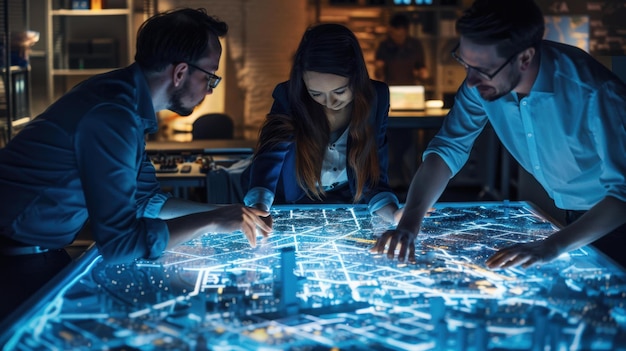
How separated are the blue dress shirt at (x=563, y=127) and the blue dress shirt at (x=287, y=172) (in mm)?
313

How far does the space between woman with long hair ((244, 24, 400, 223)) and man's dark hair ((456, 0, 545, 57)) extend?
65 cm

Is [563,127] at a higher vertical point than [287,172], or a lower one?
higher

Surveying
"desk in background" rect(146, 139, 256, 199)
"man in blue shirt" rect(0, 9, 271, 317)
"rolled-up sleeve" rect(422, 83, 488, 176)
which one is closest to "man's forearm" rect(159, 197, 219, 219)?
"man in blue shirt" rect(0, 9, 271, 317)

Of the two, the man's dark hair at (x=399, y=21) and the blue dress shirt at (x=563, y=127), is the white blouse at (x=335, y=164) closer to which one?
the blue dress shirt at (x=563, y=127)

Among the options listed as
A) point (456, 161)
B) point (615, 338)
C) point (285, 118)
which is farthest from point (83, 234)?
point (615, 338)

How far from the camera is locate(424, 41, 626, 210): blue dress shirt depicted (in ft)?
7.69

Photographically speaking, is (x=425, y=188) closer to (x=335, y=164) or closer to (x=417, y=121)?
(x=335, y=164)

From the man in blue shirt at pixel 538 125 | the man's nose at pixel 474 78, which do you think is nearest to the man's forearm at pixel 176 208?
the man in blue shirt at pixel 538 125

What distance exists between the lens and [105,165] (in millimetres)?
2154

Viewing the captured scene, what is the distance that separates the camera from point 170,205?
2.81 metres

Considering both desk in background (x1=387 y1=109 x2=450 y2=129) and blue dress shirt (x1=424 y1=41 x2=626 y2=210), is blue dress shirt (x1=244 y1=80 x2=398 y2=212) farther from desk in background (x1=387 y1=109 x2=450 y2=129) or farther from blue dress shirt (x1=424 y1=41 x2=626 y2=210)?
desk in background (x1=387 y1=109 x2=450 y2=129)

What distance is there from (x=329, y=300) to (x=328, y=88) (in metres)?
1.08

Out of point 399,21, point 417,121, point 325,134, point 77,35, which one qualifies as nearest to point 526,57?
point 325,134

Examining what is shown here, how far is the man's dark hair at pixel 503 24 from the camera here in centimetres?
233
